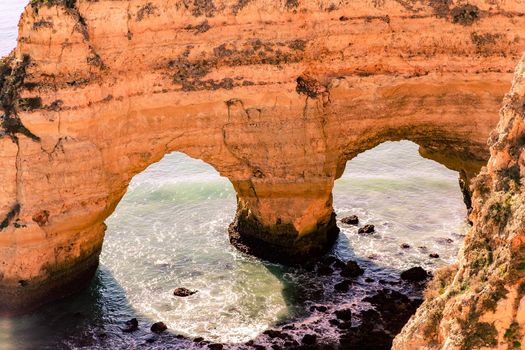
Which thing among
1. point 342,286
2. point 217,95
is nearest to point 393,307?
point 342,286

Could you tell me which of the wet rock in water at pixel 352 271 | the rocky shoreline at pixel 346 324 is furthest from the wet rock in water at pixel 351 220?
the rocky shoreline at pixel 346 324

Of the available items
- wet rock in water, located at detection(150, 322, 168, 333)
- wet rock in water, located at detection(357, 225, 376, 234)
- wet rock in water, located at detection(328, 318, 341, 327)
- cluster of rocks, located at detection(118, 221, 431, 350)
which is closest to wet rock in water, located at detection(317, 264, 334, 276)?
cluster of rocks, located at detection(118, 221, 431, 350)

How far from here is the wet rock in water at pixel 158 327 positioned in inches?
748

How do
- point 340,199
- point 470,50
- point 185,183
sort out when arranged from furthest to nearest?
point 185,183 < point 340,199 < point 470,50

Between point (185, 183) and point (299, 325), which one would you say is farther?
point (185, 183)

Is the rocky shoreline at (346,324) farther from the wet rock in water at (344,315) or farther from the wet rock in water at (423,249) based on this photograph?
the wet rock in water at (423,249)

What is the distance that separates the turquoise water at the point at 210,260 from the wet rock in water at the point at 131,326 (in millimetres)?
223

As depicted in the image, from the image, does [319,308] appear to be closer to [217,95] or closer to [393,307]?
[393,307]

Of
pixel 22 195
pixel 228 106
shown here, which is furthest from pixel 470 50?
pixel 22 195

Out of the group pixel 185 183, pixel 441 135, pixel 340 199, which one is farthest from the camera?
pixel 185 183

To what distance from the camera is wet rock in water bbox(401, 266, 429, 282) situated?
2106 centimetres

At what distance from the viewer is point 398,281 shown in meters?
21.0

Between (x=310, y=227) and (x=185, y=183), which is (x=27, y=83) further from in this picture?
(x=185, y=183)

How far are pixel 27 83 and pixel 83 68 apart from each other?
1648 millimetres
